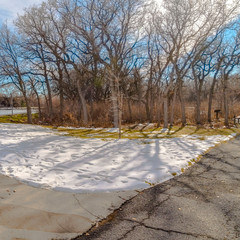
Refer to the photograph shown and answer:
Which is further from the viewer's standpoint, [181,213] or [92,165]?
[92,165]

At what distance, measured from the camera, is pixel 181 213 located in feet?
10.7

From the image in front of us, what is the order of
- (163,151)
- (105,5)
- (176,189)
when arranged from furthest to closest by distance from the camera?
(105,5) < (163,151) < (176,189)

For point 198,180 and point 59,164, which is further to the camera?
point 59,164

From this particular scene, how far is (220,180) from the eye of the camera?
16.0 ft

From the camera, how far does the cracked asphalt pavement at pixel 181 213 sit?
2.72 m

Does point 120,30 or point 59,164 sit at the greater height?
point 120,30

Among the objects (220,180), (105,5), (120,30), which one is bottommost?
(220,180)

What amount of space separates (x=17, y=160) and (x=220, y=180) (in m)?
5.50

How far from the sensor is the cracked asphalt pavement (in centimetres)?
272

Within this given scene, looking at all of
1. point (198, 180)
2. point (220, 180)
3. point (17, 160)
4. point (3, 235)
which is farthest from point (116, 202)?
point (17, 160)

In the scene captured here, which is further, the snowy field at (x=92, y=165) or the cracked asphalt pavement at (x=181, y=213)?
the snowy field at (x=92, y=165)

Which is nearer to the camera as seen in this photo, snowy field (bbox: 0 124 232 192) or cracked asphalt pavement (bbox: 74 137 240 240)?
cracked asphalt pavement (bbox: 74 137 240 240)

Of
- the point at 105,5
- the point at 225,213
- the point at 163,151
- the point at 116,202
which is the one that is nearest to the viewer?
the point at 225,213

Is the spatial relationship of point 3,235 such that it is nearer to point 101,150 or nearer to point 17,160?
point 17,160
